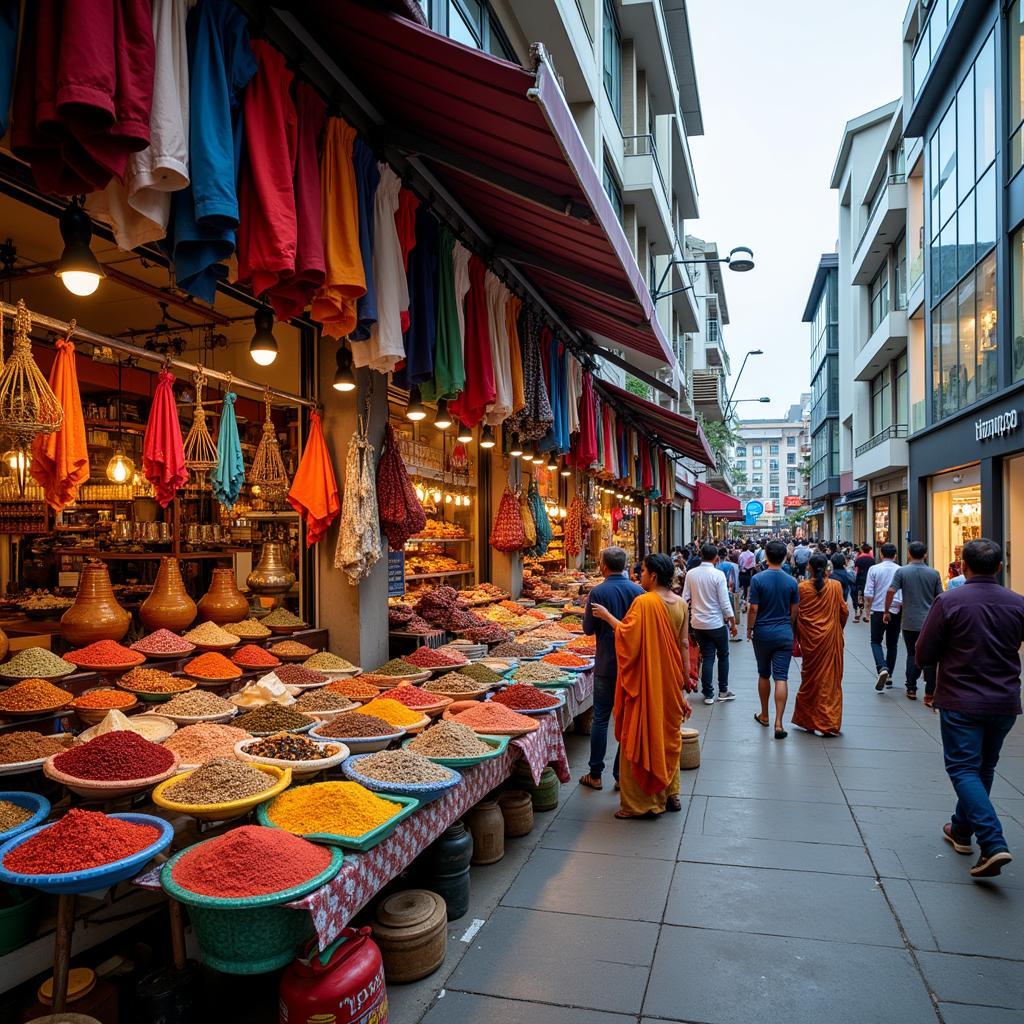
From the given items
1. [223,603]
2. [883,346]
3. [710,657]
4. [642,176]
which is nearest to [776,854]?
[223,603]

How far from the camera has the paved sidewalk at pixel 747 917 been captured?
3449 millimetres

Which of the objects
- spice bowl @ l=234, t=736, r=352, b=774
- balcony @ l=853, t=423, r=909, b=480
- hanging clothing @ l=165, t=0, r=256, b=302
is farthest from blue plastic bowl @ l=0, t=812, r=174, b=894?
balcony @ l=853, t=423, r=909, b=480

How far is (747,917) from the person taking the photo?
4234 mm

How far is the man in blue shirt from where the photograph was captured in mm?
6562

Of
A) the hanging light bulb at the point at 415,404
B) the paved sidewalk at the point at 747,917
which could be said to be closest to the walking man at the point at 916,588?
the paved sidewalk at the point at 747,917

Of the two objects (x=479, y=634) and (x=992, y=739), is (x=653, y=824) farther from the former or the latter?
(x=479, y=634)

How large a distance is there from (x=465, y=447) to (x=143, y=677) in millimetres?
6595

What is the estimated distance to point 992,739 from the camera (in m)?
4.85

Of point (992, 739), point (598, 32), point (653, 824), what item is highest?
point (598, 32)

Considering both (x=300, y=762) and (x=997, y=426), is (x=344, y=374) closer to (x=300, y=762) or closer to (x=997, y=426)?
(x=300, y=762)

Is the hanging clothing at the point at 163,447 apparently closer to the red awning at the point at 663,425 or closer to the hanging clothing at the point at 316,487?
the hanging clothing at the point at 316,487

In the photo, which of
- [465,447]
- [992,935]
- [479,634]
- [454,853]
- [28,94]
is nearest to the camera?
[28,94]

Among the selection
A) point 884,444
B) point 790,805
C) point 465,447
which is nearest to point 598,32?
point 465,447

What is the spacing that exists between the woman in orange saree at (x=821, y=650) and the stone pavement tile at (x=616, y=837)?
3197 mm
